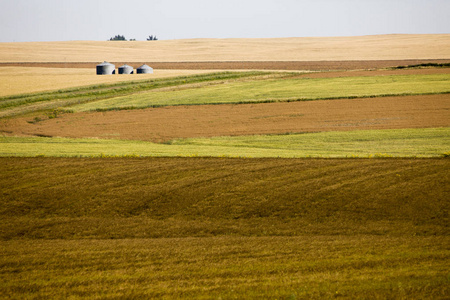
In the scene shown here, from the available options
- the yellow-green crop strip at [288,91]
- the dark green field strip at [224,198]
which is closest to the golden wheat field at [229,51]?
the yellow-green crop strip at [288,91]

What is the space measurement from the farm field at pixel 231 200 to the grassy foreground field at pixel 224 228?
0.06 metres

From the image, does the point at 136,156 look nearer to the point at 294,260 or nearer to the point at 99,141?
the point at 99,141

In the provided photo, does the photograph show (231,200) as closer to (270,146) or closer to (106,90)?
(270,146)

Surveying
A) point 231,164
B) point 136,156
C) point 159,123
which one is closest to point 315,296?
point 231,164

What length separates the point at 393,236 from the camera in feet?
44.4

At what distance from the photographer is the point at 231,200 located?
667 inches

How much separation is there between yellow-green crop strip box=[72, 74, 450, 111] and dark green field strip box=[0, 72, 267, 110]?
4.15 meters

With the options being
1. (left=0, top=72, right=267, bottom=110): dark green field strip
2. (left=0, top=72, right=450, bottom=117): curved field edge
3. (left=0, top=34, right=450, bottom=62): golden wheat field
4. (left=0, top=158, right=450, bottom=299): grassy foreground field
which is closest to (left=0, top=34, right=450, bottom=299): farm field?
Result: (left=0, top=158, right=450, bottom=299): grassy foreground field

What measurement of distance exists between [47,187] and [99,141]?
12.2 m

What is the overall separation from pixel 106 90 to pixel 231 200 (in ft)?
146

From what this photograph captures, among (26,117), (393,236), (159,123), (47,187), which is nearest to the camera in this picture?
(393,236)

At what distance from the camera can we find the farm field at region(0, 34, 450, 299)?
10.1 m

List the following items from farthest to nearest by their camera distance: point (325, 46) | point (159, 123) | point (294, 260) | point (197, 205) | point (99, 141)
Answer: point (325, 46) < point (159, 123) < point (99, 141) < point (197, 205) < point (294, 260)

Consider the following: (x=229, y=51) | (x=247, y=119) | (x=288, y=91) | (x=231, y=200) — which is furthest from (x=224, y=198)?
(x=229, y=51)
